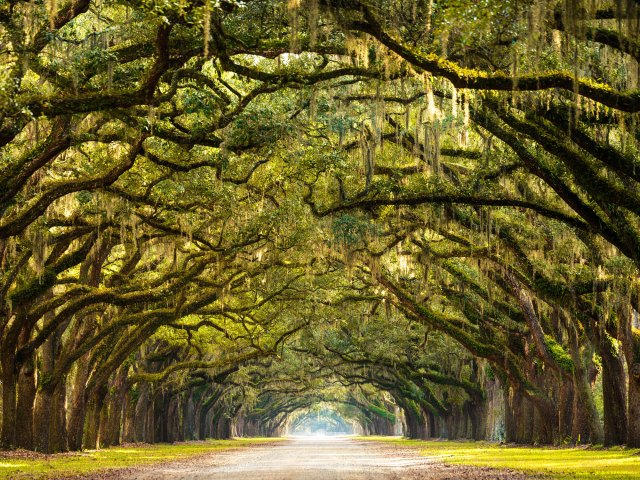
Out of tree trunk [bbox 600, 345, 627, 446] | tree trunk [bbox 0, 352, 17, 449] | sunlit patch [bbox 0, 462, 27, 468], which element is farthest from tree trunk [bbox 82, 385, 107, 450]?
tree trunk [bbox 600, 345, 627, 446]

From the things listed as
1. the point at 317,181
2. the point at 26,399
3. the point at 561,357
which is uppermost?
the point at 317,181

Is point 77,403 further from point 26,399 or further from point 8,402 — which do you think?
point 8,402

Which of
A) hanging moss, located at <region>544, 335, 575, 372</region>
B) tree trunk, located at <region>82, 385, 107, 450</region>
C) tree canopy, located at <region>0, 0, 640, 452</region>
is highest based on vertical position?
tree canopy, located at <region>0, 0, 640, 452</region>

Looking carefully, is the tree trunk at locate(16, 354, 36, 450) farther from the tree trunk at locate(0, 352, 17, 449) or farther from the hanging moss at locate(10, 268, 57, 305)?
the hanging moss at locate(10, 268, 57, 305)

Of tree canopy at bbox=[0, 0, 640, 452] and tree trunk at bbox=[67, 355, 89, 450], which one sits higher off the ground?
tree canopy at bbox=[0, 0, 640, 452]

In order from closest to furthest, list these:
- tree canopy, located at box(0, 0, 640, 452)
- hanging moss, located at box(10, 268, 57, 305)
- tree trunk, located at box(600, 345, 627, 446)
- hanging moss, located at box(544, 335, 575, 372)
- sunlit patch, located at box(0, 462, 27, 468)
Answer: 1. tree canopy, located at box(0, 0, 640, 452)
2. sunlit patch, located at box(0, 462, 27, 468)
3. hanging moss, located at box(10, 268, 57, 305)
4. tree trunk, located at box(600, 345, 627, 446)
5. hanging moss, located at box(544, 335, 575, 372)

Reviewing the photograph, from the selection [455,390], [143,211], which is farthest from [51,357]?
[455,390]

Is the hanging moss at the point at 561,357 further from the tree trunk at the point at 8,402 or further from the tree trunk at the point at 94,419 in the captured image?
the tree trunk at the point at 8,402

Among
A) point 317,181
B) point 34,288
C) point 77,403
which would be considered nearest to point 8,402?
point 34,288

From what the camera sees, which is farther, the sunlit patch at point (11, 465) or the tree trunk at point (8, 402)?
the tree trunk at point (8, 402)

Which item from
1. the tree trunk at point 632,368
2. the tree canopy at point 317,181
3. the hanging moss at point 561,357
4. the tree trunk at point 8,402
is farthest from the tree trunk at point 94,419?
the tree trunk at point 632,368

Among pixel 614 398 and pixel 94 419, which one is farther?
pixel 94 419

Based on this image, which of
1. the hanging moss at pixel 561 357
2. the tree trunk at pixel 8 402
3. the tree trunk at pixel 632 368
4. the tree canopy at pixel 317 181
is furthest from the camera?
the hanging moss at pixel 561 357

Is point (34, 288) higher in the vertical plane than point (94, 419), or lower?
higher
